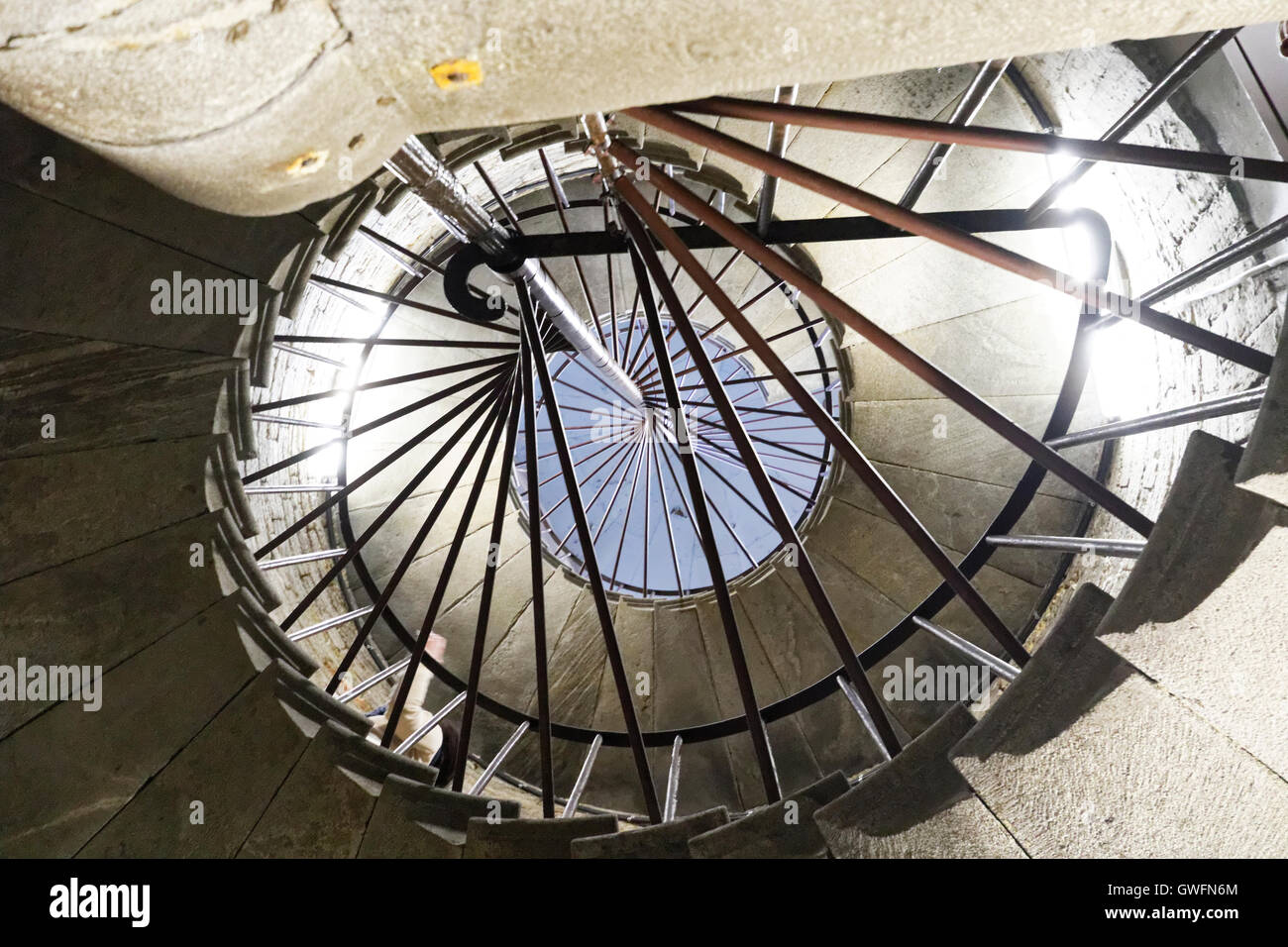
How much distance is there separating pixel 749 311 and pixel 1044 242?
3955 mm

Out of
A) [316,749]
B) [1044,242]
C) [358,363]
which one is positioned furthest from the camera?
[358,363]

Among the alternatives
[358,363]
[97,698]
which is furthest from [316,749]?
[358,363]

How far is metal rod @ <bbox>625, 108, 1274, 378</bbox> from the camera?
2.78 metres

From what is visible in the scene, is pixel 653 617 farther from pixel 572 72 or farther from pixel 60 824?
pixel 572 72

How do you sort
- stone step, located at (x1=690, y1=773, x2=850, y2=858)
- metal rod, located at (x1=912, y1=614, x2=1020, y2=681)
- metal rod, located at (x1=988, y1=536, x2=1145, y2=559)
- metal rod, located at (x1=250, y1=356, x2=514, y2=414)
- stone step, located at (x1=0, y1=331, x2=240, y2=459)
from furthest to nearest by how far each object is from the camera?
metal rod, located at (x1=250, y1=356, x2=514, y2=414) < metal rod, located at (x1=912, y1=614, x2=1020, y2=681) < stone step, located at (x1=0, y1=331, x2=240, y2=459) < stone step, located at (x1=690, y1=773, x2=850, y2=858) < metal rod, located at (x1=988, y1=536, x2=1145, y2=559)

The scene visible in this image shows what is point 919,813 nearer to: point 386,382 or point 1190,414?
point 1190,414

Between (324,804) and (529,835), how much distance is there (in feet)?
3.62

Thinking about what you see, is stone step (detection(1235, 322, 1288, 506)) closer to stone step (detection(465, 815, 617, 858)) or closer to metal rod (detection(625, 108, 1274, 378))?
metal rod (detection(625, 108, 1274, 378))

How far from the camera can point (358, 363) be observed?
781cm

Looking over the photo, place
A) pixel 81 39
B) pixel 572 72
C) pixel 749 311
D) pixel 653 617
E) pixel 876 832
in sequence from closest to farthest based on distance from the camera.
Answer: pixel 81 39, pixel 572 72, pixel 876 832, pixel 653 617, pixel 749 311

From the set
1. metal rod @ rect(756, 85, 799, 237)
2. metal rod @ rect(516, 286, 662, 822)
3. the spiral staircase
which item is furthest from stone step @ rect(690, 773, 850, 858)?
metal rod @ rect(756, 85, 799, 237)

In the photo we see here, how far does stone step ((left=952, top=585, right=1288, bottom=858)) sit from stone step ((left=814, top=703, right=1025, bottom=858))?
0.23 feet

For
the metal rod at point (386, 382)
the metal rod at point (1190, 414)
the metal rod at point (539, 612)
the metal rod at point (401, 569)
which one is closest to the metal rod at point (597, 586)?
the metal rod at point (539, 612)

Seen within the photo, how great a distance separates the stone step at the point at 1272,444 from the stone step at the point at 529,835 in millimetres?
2918
